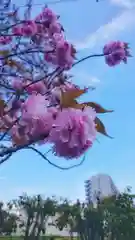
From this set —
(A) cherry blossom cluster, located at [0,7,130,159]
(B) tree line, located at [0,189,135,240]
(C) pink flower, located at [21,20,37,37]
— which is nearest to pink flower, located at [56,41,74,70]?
(A) cherry blossom cluster, located at [0,7,130,159]

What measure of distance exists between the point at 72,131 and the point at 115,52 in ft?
3.85

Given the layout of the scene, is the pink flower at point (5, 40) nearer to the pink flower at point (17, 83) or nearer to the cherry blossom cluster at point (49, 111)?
the cherry blossom cluster at point (49, 111)

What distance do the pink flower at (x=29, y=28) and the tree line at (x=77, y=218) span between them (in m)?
20.2

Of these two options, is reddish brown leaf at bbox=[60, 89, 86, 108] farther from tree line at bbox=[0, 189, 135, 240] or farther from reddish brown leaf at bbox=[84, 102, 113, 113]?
tree line at bbox=[0, 189, 135, 240]

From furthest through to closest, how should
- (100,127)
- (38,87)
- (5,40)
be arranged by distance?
(5,40) → (38,87) → (100,127)

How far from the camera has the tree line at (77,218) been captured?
70.7ft

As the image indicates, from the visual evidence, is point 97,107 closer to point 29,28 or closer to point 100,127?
point 100,127

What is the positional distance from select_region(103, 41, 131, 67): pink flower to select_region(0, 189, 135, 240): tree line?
2008 centimetres

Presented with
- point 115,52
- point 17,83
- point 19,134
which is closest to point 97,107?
point 19,134

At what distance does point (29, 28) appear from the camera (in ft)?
6.19

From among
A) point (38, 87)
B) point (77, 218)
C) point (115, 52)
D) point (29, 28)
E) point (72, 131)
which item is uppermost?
point (77, 218)

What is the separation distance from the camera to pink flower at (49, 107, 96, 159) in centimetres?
79

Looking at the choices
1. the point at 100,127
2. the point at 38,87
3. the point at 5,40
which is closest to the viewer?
the point at 100,127

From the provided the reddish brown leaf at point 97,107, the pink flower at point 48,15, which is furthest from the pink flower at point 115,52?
the reddish brown leaf at point 97,107
